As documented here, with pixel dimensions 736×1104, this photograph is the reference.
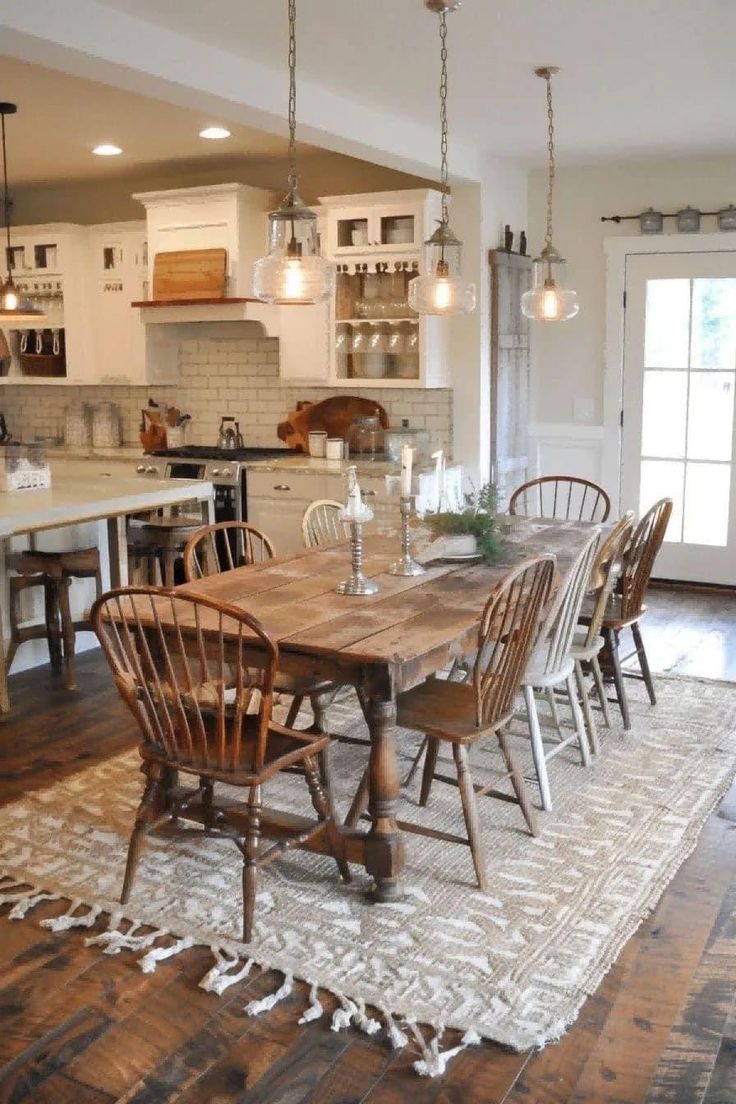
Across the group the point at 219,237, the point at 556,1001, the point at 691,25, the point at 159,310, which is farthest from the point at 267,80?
the point at 556,1001

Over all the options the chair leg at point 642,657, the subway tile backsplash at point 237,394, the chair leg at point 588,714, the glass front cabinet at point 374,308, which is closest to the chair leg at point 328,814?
the chair leg at point 588,714

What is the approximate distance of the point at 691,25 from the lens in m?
3.93

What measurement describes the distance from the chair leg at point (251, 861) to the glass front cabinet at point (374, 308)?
13.6 feet

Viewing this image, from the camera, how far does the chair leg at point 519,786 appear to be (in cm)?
332

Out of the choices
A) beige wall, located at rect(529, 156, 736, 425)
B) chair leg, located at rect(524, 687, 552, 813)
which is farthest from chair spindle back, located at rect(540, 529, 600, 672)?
beige wall, located at rect(529, 156, 736, 425)

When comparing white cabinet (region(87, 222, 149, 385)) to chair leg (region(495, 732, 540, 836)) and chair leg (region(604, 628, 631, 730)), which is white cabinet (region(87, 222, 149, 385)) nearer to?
chair leg (region(604, 628, 631, 730))

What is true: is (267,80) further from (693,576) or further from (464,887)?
(693,576)

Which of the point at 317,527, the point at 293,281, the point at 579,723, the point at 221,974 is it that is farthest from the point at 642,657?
the point at 221,974

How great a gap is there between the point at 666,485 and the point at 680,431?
0.35 metres

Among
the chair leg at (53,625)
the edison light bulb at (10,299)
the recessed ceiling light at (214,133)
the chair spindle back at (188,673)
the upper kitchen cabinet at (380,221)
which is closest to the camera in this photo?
the chair spindle back at (188,673)

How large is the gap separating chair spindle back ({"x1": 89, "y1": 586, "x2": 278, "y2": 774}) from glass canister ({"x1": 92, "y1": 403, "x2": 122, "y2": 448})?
506cm

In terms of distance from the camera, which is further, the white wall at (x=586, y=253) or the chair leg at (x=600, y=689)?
the white wall at (x=586, y=253)

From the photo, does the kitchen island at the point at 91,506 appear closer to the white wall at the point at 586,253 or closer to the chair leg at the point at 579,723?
the chair leg at the point at 579,723

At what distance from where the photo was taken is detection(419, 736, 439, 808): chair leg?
11.4 ft
